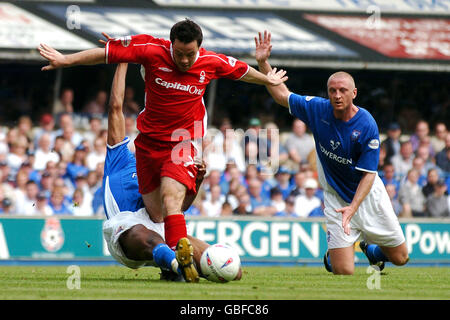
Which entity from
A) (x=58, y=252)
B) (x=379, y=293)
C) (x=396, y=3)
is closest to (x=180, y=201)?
(x=379, y=293)

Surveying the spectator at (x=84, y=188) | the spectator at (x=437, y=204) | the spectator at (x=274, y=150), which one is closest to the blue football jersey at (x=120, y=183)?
the spectator at (x=84, y=188)

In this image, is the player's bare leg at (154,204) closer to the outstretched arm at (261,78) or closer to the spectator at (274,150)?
the outstretched arm at (261,78)

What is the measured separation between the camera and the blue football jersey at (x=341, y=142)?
34.0 ft

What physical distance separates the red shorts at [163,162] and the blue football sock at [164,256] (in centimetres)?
72

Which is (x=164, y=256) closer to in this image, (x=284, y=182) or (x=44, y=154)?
(x=44, y=154)

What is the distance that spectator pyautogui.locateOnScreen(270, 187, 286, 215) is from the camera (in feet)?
58.6

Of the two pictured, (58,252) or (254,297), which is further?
(58,252)

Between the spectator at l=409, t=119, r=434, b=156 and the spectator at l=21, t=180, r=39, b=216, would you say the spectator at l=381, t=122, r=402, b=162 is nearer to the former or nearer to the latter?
the spectator at l=409, t=119, r=434, b=156

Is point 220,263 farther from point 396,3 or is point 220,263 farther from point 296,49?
point 396,3

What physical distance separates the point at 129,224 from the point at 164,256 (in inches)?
45.6

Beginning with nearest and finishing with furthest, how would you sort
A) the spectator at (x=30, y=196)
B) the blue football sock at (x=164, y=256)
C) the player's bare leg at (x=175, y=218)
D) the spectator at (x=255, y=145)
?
the player's bare leg at (x=175, y=218) < the blue football sock at (x=164, y=256) < the spectator at (x=30, y=196) < the spectator at (x=255, y=145)

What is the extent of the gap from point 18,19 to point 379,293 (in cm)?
1308

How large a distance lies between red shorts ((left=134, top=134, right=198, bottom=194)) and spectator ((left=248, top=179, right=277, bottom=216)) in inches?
318

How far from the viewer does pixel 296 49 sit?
2028 cm
